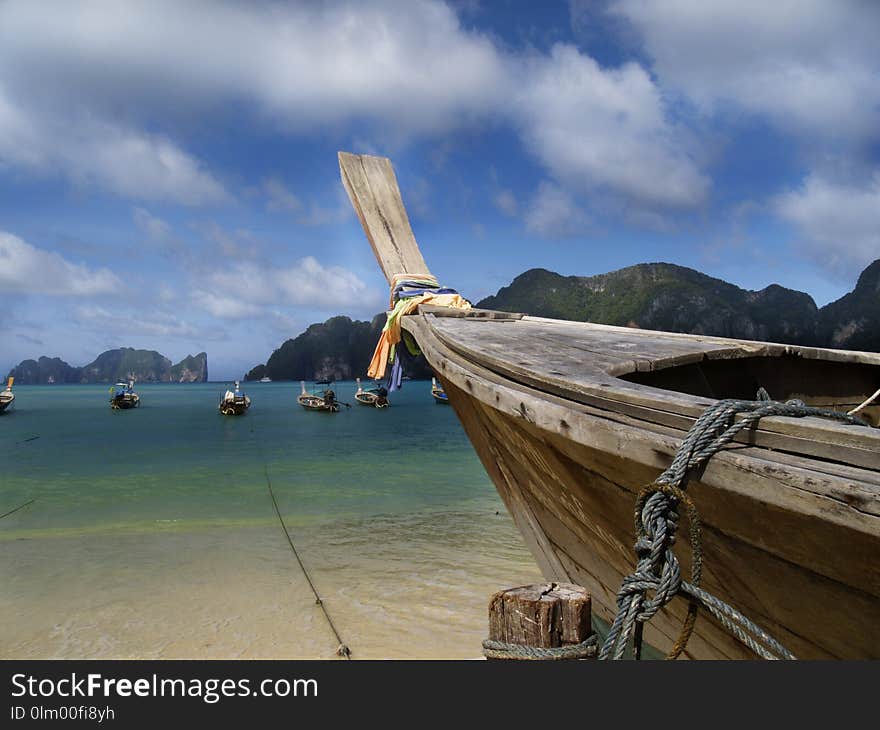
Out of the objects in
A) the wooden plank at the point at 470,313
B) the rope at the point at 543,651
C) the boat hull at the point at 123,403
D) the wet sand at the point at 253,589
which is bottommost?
the boat hull at the point at 123,403

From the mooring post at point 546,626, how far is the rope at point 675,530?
0.65 feet

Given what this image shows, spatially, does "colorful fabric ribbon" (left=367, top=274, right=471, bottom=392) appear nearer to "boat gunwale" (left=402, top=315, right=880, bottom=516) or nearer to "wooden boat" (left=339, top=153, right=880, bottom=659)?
"wooden boat" (left=339, top=153, right=880, bottom=659)

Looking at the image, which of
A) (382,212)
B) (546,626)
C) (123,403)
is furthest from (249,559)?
(123,403)

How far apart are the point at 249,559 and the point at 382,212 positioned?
5480mm

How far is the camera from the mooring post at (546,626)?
1.56 m

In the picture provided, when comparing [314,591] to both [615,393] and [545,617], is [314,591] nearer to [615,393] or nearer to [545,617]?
[545,617]

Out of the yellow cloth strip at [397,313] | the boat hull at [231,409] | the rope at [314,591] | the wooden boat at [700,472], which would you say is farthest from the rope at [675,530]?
the boat hull at [231,409]

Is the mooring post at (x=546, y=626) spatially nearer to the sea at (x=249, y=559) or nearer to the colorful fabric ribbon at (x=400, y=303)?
the colorful fabric ribbon at (x=400, y=303)

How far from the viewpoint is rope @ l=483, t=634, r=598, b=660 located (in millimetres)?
1543

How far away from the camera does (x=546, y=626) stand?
1.57m

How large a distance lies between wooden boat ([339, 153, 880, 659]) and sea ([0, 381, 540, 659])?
331cm

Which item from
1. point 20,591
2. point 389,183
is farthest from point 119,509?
point 389,183

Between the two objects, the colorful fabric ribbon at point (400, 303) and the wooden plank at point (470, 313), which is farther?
the colorful fabric ribbon at point (400, 303)

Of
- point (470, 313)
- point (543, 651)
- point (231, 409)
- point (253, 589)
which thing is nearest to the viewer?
point (543, 651)
